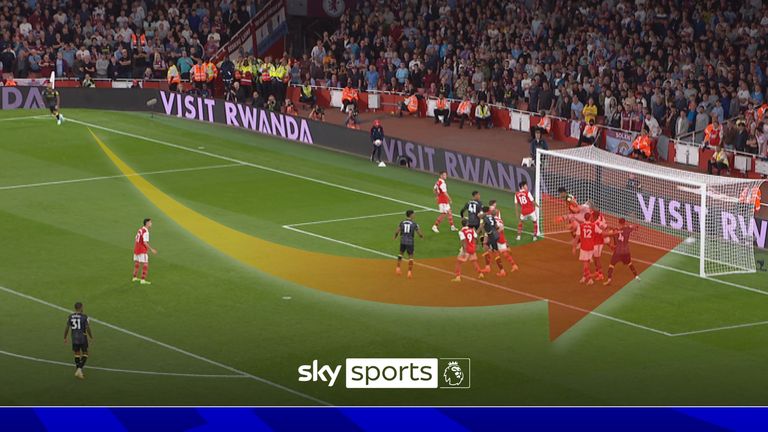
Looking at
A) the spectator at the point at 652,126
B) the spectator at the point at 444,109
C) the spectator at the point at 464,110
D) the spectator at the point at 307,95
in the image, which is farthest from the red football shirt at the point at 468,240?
the spectator at the point at 307,95

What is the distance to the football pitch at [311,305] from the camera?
25.6 meters

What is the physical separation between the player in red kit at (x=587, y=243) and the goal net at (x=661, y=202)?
7.75 ft

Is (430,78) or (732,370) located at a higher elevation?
(430,78)

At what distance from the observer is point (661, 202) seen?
3712 centimetres

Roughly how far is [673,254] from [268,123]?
21.0 m

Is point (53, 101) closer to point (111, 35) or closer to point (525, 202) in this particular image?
point (111, 35)

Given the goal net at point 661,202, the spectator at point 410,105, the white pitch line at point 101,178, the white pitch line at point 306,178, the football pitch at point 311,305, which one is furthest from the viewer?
the spectator at point 410,105

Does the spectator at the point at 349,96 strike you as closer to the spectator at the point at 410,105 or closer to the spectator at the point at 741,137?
the spectator at the point at 410,105

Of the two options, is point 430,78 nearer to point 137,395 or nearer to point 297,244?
point 297,244

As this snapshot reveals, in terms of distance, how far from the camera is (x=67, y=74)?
195 ft

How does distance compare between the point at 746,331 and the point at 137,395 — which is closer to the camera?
the point at 137,395

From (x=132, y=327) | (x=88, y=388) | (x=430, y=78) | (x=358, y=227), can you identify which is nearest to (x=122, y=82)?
(x=430, y=78)

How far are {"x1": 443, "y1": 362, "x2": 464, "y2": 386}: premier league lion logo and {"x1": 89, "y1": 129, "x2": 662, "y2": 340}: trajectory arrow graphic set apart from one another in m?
2.85

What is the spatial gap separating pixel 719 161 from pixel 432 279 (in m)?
12.8
